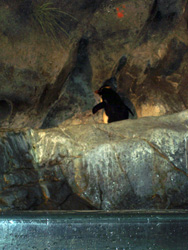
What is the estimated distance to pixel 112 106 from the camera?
4.33 m

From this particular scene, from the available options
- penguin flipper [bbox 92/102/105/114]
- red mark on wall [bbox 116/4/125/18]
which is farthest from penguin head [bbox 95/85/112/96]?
red mark on wall [bbox 116/4/125/18]

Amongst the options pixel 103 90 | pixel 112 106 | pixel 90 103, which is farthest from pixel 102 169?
pixel 90 103

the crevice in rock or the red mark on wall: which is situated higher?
the red mark on wall

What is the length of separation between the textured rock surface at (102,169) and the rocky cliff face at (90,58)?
1.07m

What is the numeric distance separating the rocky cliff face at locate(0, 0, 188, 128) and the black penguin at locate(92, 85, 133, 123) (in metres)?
0.27

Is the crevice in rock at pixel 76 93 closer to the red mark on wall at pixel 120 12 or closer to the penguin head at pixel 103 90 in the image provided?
the penguin head at pixel 103 90

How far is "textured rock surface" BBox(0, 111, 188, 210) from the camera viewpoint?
9.96 feet

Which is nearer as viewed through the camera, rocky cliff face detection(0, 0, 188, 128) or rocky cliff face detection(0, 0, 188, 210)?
rocky cliff face detection(0, 0, 188, 210)

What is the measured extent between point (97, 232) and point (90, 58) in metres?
3.00

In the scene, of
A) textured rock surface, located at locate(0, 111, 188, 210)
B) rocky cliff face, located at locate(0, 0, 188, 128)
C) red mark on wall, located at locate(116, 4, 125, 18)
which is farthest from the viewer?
red mark on wall, located at locate(116, 4, 125, 18)

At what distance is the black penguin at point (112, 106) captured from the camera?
4321 millimetres

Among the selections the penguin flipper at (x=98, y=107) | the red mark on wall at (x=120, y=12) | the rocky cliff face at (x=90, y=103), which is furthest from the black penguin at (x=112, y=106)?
the red mark on wall at (x=120, y=12)

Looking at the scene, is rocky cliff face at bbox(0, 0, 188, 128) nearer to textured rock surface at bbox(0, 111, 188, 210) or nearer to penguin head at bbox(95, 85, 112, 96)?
penguin head at bbox(95, 85, 112, 96)

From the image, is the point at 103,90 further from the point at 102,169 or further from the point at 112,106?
the point at 102,169
